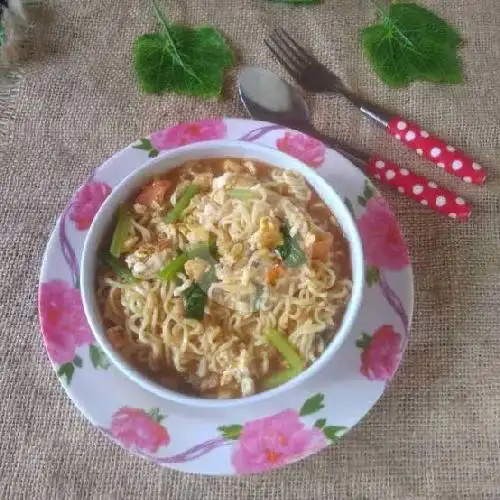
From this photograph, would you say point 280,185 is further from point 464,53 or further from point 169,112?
point 464,53

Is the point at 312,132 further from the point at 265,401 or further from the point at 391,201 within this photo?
the point at 265,401

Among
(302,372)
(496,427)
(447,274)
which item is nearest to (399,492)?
(496,427)

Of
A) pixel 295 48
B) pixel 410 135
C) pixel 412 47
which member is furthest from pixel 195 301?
pixel 412 47

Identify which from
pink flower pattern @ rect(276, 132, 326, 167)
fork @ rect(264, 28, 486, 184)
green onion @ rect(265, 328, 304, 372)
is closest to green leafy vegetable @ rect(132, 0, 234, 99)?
fork @ rect(264, 28, 486, 184)

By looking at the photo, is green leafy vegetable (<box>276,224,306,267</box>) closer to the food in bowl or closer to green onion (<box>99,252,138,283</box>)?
the food in bowl

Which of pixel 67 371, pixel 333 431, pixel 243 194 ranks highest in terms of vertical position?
pixel 243 194

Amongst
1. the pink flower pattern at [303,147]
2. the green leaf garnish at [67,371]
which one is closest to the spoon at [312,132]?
the pink flower pattern at [303,147]

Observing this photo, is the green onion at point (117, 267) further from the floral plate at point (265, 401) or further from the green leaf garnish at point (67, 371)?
the green leaf garnish at point (67, 371)
